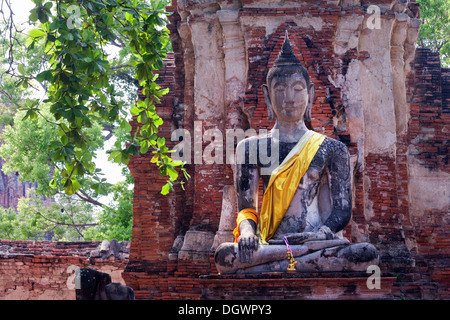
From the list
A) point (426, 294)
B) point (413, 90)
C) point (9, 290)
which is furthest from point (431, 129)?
point (9, 290)

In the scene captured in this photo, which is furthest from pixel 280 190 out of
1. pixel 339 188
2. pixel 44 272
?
pixel 44 272

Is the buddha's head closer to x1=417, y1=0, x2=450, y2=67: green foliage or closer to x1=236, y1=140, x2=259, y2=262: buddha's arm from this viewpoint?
x1=236, y1=140, x2=259, y2=262: buddha's arm

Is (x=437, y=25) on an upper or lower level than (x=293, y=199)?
upper

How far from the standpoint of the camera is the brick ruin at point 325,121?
29.7ft

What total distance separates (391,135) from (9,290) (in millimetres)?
6170

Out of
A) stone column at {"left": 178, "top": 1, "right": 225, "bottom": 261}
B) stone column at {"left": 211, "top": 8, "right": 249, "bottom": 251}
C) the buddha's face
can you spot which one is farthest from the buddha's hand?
stone column at {"left": 211, "top": 8, "right": 249, "bottom": 251}

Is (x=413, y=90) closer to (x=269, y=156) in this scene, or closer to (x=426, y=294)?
(x=426, y=294)

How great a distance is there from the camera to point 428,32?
1559 cm

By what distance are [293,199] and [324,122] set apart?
2754 millimetres

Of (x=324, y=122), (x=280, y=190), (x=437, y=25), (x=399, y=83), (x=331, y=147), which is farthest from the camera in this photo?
(x=437, y=25)

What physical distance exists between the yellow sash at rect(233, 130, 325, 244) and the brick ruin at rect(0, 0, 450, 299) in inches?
98.5

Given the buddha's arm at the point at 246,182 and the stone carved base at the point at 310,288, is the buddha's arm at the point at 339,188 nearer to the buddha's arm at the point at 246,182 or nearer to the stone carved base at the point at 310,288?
the buddha's arm at the point at 246,182

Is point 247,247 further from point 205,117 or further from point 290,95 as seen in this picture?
point 205,117

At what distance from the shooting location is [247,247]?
225 inches
